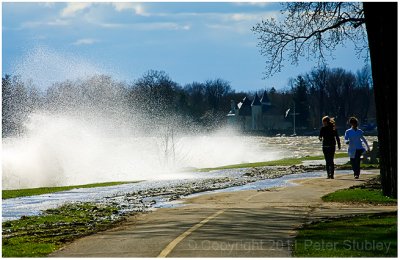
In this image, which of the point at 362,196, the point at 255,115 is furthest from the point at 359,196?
the point at 255,115

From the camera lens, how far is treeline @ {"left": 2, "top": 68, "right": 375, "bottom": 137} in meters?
74.4

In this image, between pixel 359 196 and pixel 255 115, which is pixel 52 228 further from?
pixel 255 115

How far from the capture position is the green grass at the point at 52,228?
44.0 ft

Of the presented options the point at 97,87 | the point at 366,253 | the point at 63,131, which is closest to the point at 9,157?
the point at 63,131

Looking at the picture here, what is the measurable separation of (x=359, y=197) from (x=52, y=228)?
736 cm

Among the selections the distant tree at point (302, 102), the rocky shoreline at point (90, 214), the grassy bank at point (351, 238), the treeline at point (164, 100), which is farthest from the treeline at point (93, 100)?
the distant tree at point (302, 102)

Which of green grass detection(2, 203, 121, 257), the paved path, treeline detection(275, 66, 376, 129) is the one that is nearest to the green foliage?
the paved path

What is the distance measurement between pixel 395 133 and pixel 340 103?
14900 centimetres

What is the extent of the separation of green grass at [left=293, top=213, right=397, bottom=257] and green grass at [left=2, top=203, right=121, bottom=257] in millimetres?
3726

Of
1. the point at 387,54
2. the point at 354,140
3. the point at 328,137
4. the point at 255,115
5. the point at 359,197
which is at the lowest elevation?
the point at 359,197

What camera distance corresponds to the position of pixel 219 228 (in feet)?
48.6

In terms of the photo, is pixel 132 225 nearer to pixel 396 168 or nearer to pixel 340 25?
pixel 396 168

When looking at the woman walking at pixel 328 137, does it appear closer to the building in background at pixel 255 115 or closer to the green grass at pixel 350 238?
the green grass at pixel 350 238

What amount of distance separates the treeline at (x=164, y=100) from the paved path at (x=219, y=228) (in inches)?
613
